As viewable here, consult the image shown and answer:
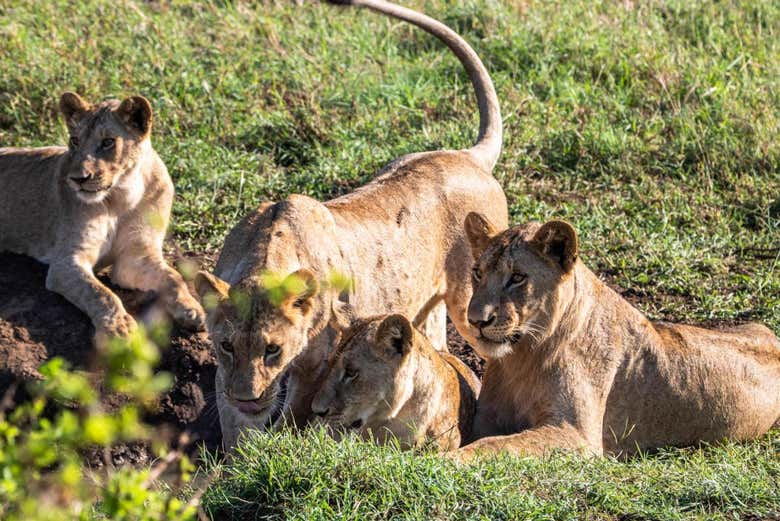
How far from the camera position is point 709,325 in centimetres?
680

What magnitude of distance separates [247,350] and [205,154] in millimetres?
3805

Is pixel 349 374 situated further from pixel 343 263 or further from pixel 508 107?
pixel 508 107

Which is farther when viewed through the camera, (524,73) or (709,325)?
(524,73)

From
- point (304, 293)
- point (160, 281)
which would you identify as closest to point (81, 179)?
point (160, 281)

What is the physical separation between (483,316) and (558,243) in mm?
460

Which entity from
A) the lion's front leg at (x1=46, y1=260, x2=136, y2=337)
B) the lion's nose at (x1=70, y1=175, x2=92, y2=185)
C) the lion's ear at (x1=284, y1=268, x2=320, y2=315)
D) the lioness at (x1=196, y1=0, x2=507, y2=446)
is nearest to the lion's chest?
the lion's front leg at (x1=46, y1=260, x2=136, y2=337)

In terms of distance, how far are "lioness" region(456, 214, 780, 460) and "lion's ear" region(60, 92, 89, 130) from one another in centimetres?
206

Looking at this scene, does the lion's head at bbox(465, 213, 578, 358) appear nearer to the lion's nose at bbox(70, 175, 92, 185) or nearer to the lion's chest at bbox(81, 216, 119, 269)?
the lion's nose at bbox(70, 175, 92, 185)

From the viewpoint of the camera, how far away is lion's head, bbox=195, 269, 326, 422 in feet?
14.9

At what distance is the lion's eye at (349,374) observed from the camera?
4.80 m

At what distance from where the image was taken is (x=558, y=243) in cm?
521

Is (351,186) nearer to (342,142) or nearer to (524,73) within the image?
(342,142)

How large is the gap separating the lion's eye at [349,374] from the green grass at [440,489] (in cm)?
26

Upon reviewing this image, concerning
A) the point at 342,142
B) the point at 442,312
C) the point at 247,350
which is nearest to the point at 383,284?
the point at 442,312
